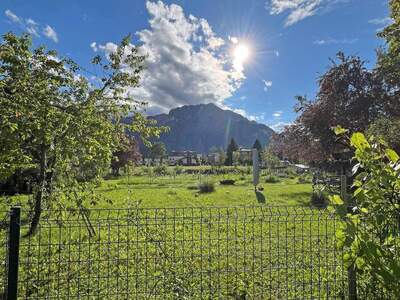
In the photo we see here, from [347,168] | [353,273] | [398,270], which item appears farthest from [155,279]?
[347,168]

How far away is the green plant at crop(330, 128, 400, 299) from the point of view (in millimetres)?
2078

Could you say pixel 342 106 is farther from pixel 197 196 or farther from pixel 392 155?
pixel 392 155

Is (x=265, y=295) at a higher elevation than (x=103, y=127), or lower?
lower

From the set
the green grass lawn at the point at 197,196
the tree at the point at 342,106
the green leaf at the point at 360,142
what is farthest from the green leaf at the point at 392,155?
the tree at the point at 342,106

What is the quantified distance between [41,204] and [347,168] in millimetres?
16498

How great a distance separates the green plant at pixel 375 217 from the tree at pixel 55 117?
12.0ft

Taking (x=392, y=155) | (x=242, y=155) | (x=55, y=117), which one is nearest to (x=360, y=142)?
(x=392, y=155)

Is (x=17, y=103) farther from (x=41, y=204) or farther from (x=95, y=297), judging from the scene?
(x=95, y=297)

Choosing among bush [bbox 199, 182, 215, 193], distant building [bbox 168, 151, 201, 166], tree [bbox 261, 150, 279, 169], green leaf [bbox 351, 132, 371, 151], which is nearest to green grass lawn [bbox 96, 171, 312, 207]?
→ bush [bbox 199, 182, 215, 193]

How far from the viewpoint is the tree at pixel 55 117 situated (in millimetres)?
4594

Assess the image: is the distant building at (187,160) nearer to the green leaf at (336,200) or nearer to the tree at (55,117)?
the tree at (55,117)

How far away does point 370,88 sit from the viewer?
15.4 meters

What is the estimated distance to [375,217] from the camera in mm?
2314

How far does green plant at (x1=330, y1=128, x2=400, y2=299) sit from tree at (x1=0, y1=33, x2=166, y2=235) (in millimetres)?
3647
